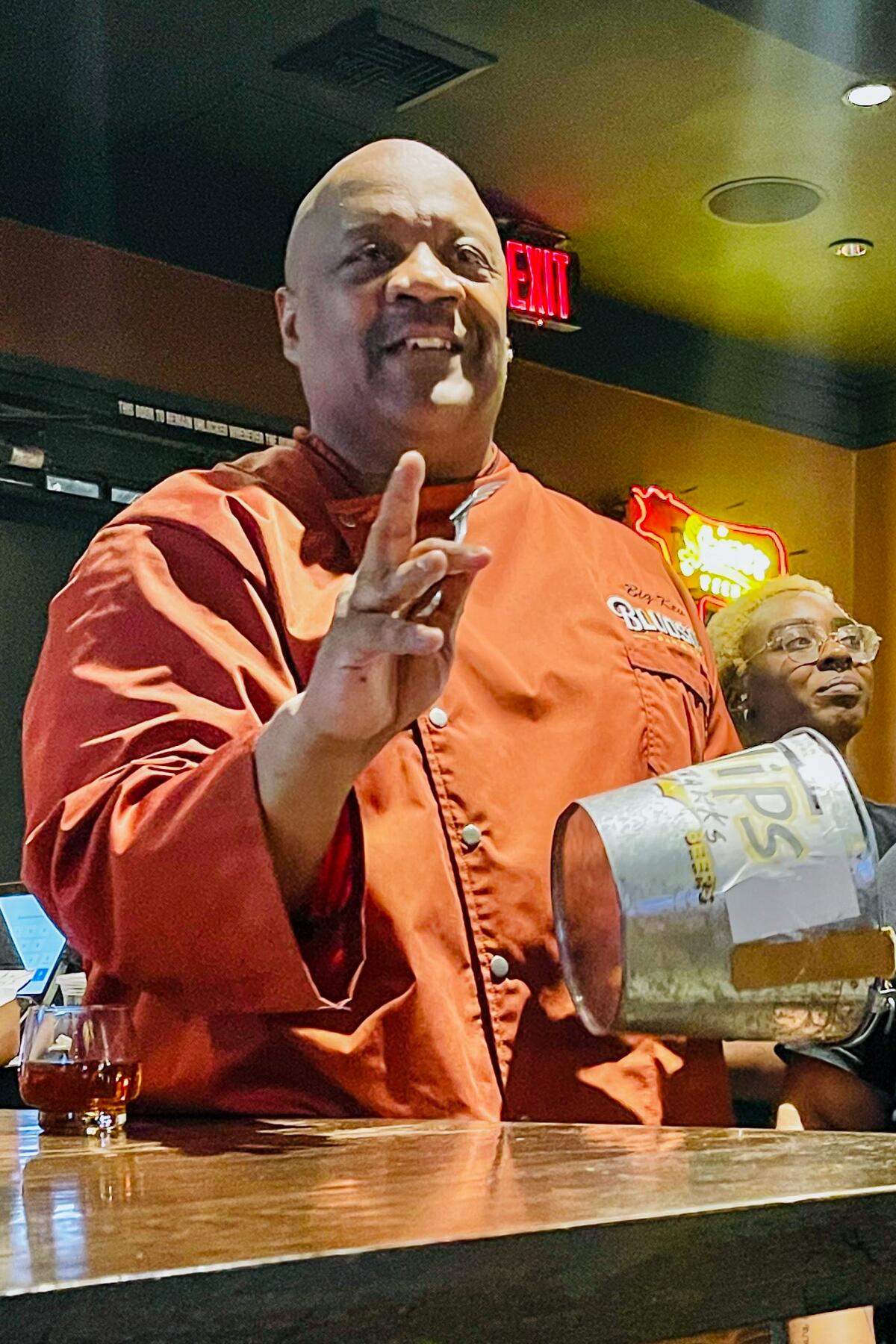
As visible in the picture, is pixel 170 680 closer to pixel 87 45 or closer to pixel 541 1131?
pixel 541 1131

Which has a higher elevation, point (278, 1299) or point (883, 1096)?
point (278, 1299)

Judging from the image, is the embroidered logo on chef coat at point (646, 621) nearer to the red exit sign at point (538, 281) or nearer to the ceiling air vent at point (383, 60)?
the ceiling air vent at point (383, 60)

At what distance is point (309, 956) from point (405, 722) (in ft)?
0.56

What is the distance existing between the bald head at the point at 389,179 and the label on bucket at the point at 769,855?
A: 19.7 inches

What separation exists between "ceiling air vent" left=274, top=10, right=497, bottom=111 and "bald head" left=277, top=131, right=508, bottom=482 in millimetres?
2152

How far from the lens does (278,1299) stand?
1.59 ft

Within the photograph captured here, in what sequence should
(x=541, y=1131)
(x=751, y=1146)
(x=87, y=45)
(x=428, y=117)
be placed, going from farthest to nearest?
(x=428, y=117) → (x=87, y=45) → (x=541, y=1131) → (x=751, y=1146)

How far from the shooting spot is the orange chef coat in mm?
958

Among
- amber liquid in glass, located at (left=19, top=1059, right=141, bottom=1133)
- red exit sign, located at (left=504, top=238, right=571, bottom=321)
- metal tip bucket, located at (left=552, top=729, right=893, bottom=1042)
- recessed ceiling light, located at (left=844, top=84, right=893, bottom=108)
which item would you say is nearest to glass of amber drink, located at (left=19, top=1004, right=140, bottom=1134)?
amber liquid in glass, located at (left=19, top=1059, right=141, bottom=1133)

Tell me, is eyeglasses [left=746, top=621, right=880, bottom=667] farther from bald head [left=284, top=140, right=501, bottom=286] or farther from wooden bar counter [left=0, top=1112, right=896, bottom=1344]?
wooden bar counter [left=0, top=1112, right=896, bottom=1344]

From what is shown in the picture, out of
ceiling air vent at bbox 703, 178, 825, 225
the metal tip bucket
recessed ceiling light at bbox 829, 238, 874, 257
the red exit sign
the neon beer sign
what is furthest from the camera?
the neon beer sign

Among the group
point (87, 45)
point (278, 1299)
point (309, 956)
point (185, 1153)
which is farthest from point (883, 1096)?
point (87, 45)

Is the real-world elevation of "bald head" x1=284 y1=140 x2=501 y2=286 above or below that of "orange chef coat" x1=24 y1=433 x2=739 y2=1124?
above

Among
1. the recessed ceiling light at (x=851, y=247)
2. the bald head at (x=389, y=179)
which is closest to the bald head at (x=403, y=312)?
the bald head at (x=389, y=179)
